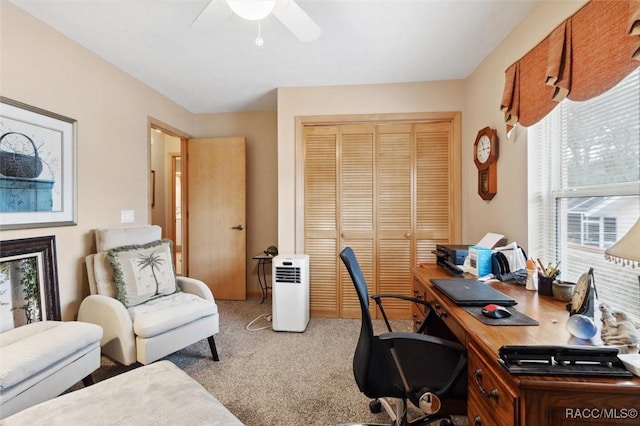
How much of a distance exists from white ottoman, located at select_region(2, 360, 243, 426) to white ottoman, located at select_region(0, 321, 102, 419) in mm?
329

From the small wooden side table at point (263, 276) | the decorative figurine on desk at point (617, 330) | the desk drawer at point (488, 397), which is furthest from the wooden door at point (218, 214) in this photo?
the decorative figurine on desk at point (617, 330)

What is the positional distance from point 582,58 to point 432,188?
163cm

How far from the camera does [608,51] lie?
1.18 meters

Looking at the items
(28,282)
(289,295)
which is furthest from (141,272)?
(289,295)

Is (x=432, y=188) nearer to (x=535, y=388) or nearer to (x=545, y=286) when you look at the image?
(x=545, y=286)

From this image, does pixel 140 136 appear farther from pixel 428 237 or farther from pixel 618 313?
pixel 618 313

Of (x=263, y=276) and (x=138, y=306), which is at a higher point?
(x=138, y=306)

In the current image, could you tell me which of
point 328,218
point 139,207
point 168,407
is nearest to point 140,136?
point 139,207

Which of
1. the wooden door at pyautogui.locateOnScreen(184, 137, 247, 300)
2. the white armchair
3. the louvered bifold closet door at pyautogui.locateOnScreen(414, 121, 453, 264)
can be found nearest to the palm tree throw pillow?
the white armchair

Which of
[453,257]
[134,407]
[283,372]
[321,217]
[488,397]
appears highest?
[321,217]

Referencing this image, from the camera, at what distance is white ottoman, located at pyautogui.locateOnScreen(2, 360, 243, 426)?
0.98m

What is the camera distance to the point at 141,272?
213 cm

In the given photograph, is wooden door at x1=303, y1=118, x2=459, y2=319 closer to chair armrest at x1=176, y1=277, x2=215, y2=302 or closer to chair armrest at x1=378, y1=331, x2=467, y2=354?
chair armrest at x1=176, y1=277, x2=215, y2=302

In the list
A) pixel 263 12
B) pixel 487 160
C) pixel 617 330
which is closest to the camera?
pixel 617 330
